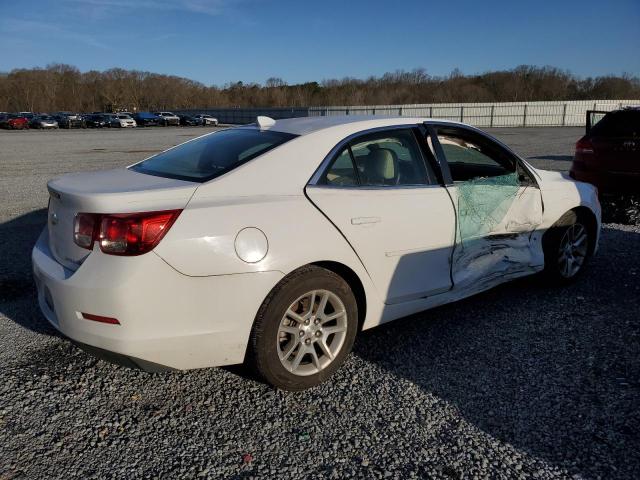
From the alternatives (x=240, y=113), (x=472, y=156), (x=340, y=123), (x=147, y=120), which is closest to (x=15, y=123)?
(x=147, y=120)

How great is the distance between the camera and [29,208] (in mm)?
8297

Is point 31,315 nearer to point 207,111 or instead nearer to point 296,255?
point 296,255

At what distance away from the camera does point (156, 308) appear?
255 cm

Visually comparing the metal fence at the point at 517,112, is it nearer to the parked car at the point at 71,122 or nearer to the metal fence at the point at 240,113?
the metal fence at the point at 240,113

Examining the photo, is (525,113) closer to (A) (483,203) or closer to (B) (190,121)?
(B) (190,121)

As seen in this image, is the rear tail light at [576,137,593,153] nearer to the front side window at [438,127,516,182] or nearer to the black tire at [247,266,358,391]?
the front side window at [438,127,516,182]

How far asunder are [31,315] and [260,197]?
2.42 meters

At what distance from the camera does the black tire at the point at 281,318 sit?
2.81 m

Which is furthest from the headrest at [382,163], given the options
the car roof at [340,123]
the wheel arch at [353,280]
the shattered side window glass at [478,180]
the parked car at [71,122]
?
the parked car at [71,122]

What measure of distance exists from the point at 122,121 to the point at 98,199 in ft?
178

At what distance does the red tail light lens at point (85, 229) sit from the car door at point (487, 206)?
7.51 feet

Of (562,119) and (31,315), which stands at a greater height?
(562,119)

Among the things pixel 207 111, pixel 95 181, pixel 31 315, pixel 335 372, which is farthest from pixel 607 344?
pixel 207 111

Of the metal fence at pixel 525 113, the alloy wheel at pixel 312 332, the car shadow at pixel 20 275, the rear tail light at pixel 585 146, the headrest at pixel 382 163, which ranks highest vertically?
the metal fence at pixel 525 113
